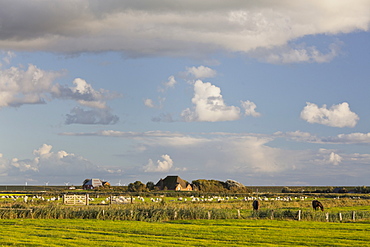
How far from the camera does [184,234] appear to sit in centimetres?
3312

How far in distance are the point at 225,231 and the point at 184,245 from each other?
851 cm

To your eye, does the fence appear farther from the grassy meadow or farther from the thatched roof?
the thatched roof

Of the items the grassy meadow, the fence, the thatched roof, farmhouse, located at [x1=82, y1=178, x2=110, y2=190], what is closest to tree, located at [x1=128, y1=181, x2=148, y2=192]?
the thatched roof

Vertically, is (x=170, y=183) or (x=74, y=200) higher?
(x=170, y=183)

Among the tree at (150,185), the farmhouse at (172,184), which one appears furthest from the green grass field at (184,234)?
the tree at (150,185)

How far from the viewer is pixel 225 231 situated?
35.5 meters

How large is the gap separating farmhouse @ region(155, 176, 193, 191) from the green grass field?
107453 millimetres

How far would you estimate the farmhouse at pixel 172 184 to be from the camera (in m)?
149

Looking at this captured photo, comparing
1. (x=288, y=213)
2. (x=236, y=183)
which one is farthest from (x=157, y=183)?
(x=288, y=213)

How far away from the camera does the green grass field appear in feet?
94.6

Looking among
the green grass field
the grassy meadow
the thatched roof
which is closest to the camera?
the green grass field

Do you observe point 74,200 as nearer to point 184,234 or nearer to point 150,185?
point 184,234

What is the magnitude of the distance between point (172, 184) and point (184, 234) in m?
118

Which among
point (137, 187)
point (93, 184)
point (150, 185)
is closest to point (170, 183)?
point (150, 185)
